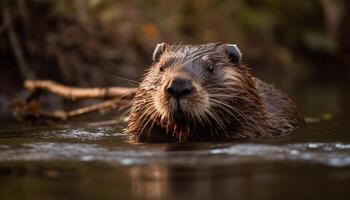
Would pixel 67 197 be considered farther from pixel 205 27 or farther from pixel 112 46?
pixel 205 27

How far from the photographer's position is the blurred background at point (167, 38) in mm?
11477

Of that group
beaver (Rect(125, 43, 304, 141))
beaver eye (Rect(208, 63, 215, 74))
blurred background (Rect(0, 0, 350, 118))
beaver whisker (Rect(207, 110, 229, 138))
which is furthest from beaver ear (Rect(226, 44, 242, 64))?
blurred background (Rect(0, 0, 350, 118))

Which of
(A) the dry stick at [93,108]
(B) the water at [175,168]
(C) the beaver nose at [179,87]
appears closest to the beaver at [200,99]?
(C) the beaver nose at [179,87]

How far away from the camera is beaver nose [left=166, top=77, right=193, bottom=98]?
232 inches

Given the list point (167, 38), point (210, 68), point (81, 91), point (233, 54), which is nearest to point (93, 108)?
point (81, 91)

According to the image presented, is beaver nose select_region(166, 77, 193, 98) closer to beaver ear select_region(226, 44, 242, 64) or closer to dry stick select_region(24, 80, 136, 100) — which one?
beaver ear select_region(226, 44, 242, 64)

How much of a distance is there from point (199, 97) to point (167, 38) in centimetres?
1149

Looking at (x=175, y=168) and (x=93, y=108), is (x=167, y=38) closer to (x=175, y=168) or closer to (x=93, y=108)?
(x=93, y=108)

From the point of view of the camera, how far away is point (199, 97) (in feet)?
19.9

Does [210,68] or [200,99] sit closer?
[200,99]

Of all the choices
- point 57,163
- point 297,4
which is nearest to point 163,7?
point 297,4

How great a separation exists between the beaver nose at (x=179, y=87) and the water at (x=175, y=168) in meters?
0.36

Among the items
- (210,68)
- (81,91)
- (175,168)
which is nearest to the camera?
(175,168)

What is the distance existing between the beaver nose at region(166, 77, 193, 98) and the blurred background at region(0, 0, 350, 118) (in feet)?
12.7
